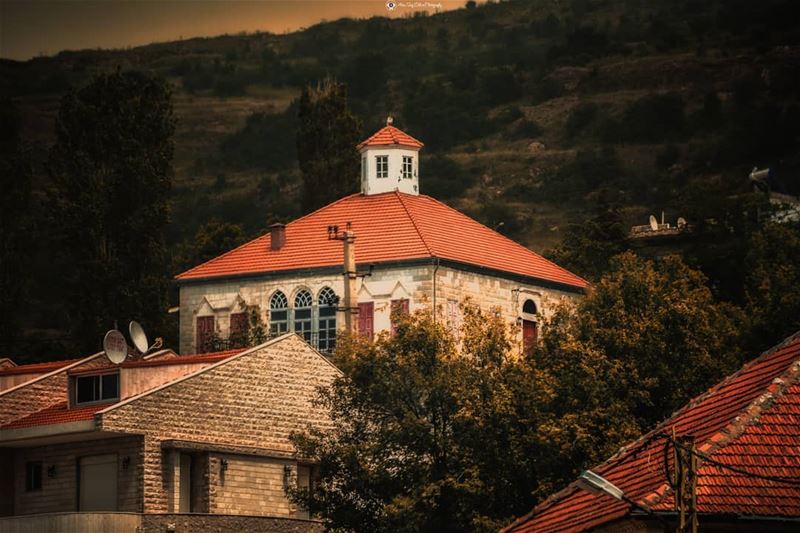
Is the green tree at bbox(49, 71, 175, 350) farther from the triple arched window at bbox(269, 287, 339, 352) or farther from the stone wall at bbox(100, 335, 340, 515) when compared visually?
the stone wall at bbox(100, 335, 340, 515)

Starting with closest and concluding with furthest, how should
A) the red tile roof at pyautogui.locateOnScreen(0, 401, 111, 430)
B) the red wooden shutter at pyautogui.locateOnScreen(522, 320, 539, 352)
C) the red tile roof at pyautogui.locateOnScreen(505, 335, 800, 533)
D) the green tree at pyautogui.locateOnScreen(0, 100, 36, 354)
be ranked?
1. the red tile roof at pyautogui.locateOnScreen(505, 335, 800, 533)
2. the red tile roof at pyautogui.locateOnScreen(0, 401, 111, 430)
3. the red wooden shutter at pyautogui.locateOnScreen(522, 320, 539, 352)
4. the green tree at pyautogui.locateOnScreen(0, 100, 36, 354)

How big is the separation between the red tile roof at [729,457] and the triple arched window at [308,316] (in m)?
44.7

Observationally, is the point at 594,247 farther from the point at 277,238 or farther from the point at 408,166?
the point at 277,238

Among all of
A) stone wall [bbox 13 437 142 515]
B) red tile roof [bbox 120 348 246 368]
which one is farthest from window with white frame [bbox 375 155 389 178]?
stone wall [bbox 13 437 142 515]

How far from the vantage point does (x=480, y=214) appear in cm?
15925

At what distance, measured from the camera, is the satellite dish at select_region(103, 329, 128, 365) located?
225 feet

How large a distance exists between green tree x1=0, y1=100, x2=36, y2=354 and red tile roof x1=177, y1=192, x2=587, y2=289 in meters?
13.3

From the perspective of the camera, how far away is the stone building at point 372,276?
290ft

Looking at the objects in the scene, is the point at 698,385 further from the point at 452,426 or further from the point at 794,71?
the point at 794,71

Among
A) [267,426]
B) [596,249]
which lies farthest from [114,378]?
[596,249]

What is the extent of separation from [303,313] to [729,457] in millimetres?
50239

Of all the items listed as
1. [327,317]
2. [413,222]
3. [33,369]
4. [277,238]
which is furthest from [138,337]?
[413,222]

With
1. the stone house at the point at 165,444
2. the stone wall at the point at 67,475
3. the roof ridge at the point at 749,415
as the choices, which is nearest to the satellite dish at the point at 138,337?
the stone house at the point at 165,444

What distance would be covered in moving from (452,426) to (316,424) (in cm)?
960
